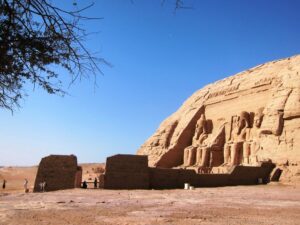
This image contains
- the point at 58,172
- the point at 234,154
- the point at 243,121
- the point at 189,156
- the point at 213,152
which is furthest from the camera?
the point at 189,156

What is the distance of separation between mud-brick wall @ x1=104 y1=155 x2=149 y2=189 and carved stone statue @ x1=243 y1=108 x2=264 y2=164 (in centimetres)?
972

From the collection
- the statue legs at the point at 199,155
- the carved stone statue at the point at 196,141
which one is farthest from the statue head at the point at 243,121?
the carved stone statue at the point at 196,141

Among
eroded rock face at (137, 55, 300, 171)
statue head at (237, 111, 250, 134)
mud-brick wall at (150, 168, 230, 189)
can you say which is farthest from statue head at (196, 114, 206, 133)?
mud-brick wall at (150, 168, 230, 189)

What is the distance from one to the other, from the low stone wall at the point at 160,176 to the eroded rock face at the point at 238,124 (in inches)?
93.5

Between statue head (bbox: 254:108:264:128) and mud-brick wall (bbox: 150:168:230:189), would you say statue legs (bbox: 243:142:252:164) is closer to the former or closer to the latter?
statue head (bbox: 254:108:264:128)

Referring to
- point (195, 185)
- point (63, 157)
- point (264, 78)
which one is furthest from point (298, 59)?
point (63, 157)

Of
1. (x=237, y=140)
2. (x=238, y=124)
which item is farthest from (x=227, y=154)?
(x=238, y=124)

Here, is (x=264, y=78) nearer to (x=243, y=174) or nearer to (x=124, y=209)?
(x=243, y=174)

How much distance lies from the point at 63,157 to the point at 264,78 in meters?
18.8

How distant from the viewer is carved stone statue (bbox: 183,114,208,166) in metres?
35.4

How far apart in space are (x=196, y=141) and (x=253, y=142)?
325 inches

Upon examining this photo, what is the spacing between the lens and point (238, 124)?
32.9m

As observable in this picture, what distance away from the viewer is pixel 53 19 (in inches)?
162

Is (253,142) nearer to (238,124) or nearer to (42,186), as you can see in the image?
(238,124)
